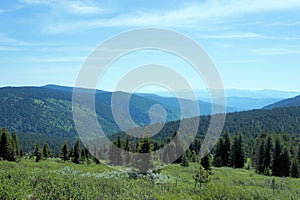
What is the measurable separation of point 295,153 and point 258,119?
88.5 metres

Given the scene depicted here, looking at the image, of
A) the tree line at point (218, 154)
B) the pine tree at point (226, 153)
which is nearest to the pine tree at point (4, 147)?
the tree line at point (218, 154)

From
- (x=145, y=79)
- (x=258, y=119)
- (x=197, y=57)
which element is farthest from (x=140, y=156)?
(x=258, y=119)

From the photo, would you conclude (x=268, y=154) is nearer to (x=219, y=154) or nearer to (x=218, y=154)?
(x=219, y=154)

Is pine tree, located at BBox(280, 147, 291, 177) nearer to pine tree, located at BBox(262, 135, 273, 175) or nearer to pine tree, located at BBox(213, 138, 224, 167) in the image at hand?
pine tree, located at BBox(262, 135, 273, 175)

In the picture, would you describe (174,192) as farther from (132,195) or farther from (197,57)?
(197,57)

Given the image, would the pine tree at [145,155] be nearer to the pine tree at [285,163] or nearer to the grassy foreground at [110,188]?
the grassy foreground at [110,188]

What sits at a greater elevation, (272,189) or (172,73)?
(172,73)

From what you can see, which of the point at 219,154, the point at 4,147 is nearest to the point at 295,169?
the point at 219,154

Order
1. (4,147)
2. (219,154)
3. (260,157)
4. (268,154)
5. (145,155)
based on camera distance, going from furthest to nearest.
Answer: (219,154)
(268,154)
(260,157)
(4,147)
(145,155)

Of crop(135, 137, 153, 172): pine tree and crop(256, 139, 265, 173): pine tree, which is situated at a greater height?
crop(135, 137, 153, 172): pine tree

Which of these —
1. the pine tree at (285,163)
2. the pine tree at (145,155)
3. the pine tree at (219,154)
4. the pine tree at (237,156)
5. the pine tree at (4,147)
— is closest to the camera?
the pine tree at (145,155)

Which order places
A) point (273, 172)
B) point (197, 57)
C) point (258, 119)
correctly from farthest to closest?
point (258, 119)
point (273, 172)
point (197, 57)

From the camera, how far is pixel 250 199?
1147 inches

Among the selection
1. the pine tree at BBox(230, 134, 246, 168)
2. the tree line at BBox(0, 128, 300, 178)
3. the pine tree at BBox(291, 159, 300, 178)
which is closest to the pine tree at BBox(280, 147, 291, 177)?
the tree line at BBox(0, 128, 300, 178)
